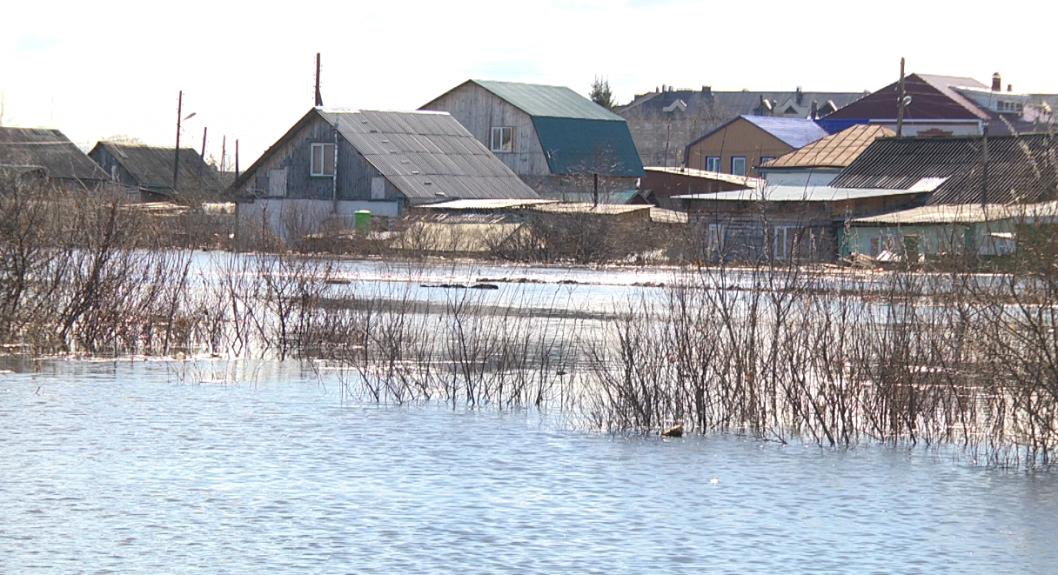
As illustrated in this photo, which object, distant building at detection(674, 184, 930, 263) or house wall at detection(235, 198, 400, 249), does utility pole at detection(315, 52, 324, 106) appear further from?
distant building at detection(674, 184, 930, 263)

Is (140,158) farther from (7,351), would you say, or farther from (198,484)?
(198,484)

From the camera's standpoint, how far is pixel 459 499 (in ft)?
33.2

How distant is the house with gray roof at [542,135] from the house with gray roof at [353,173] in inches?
437

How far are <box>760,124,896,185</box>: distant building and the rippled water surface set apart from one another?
45.2 meters

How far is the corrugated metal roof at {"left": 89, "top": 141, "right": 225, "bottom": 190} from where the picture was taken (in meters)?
78.1

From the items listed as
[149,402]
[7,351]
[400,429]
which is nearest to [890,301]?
[400,429]

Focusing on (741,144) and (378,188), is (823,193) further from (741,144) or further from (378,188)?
(741,144)

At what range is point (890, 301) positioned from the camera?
1244 cm

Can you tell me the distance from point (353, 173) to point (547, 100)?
22.7 m

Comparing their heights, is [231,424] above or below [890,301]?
below

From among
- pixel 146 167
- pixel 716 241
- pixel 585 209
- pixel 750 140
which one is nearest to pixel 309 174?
pixel 585 209

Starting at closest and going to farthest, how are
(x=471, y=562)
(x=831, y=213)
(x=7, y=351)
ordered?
1. (x=471, y=562)
2. (x=7, y=351)
3. (x=831, y=213)

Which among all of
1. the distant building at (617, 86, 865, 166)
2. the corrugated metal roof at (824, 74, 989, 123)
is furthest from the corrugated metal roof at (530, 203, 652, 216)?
the distant building at (617, 86, 865, 166)

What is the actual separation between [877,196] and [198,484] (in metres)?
39.3
